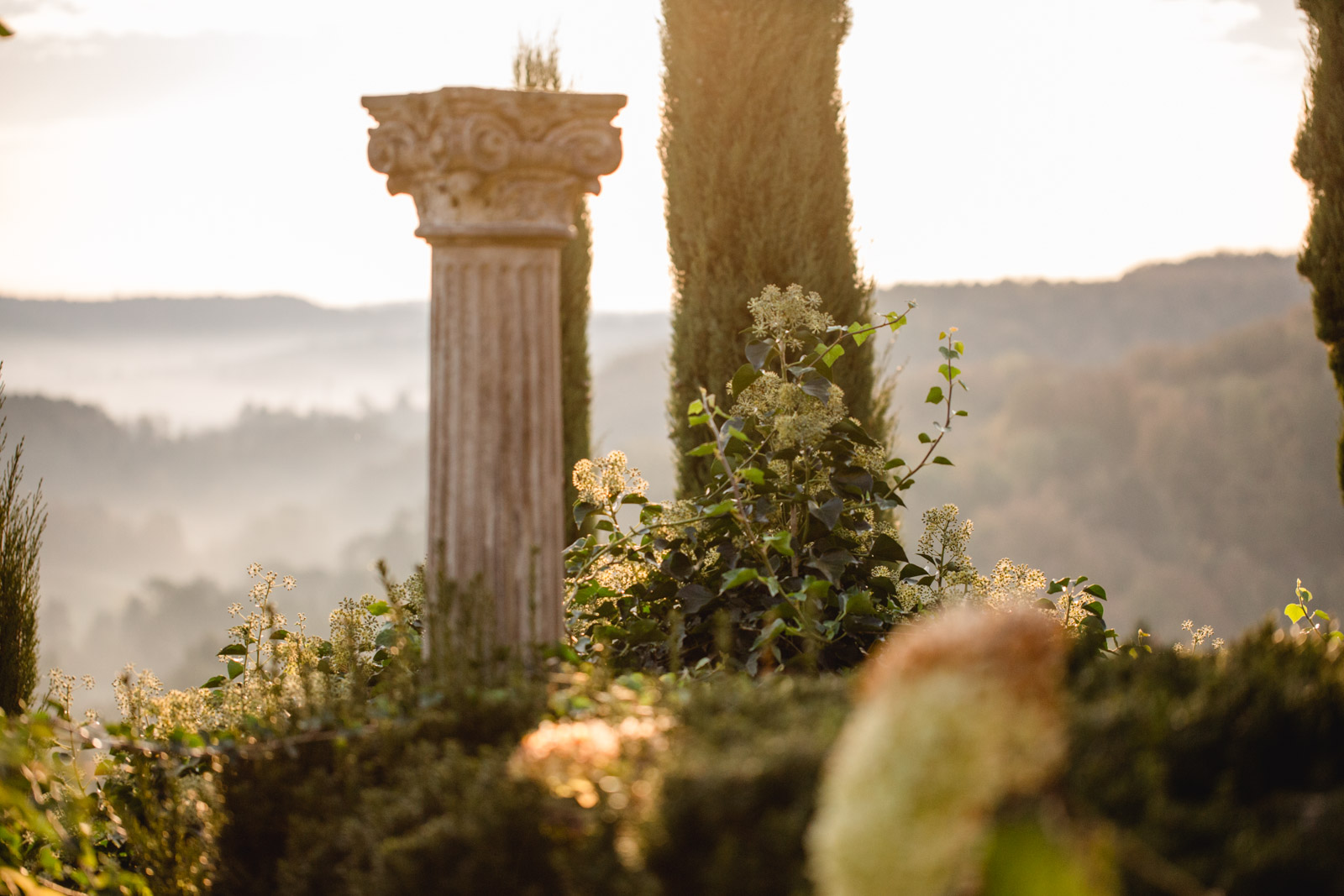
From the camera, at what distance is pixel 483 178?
2.95 metres

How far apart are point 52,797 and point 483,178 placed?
7.05ft

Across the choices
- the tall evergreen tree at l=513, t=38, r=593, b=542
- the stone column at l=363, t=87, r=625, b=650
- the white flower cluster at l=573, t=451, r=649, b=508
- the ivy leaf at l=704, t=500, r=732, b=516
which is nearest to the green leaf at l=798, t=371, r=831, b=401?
the ivy leaf at l=704, t=500, r=732, b=516

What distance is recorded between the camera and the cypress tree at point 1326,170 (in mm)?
5621

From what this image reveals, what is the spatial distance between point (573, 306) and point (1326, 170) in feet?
14.8

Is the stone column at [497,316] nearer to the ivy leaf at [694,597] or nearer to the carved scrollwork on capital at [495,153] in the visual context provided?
the carved scrollwork on capital at [495,153]

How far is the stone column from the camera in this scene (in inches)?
116

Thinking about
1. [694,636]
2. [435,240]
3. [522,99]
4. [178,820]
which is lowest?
[178,820]

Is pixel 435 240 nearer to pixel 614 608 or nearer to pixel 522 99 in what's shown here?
pixel 522 99

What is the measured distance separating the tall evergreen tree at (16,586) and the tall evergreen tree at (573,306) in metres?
3.10

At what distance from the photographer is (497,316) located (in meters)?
2.97

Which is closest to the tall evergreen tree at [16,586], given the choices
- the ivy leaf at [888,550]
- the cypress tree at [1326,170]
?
the ivy leaf at [888,550]

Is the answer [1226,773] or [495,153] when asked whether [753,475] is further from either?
[1226,773]

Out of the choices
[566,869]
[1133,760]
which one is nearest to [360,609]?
[566,869]

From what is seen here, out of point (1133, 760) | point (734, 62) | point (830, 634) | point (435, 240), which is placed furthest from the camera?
point (734, 62)
